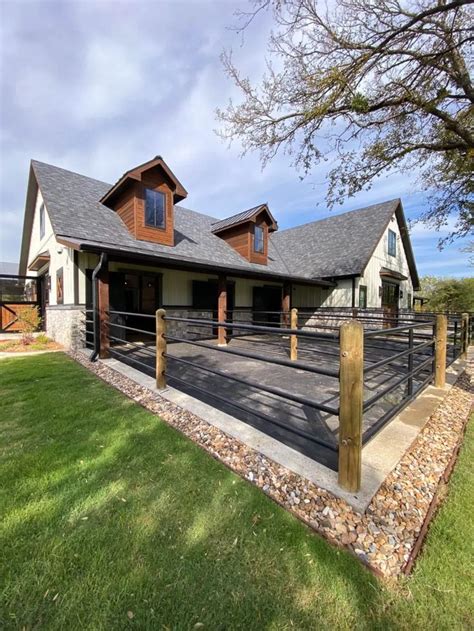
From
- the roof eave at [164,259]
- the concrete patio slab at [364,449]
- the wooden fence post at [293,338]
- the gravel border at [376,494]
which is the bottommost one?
the gravel border at [376,494]

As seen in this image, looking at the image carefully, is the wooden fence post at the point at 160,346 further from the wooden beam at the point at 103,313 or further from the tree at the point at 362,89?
the tree at the point at 362,89

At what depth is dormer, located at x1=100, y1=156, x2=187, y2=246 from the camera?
954 cm

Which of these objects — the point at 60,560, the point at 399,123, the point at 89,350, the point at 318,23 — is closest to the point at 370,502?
the point at 60,560

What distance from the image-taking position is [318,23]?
5.42 meters

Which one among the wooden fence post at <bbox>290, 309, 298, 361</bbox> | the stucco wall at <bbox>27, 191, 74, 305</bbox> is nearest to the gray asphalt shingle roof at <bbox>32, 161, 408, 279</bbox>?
the stucco wall at <bbox>27, 191, 74, 305</bbox>

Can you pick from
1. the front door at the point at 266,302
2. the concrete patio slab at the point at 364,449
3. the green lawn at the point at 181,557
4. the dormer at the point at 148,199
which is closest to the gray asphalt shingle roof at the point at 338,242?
the front door at the point at 266,302

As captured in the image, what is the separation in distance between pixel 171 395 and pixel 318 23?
7.54 meters

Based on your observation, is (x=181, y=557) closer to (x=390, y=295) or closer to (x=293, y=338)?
(x=293, y=338)

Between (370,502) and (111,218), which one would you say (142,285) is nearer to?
(111,218)

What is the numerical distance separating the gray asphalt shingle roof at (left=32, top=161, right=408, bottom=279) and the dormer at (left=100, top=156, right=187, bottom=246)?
33 cm

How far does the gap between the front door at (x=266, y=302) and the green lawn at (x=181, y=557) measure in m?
11.1

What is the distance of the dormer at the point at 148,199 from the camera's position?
9539 mm

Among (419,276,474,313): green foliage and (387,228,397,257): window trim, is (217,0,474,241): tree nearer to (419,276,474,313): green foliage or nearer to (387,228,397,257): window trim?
(387,228,397,257): window trim

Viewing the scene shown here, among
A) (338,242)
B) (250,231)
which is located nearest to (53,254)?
(250,231)
